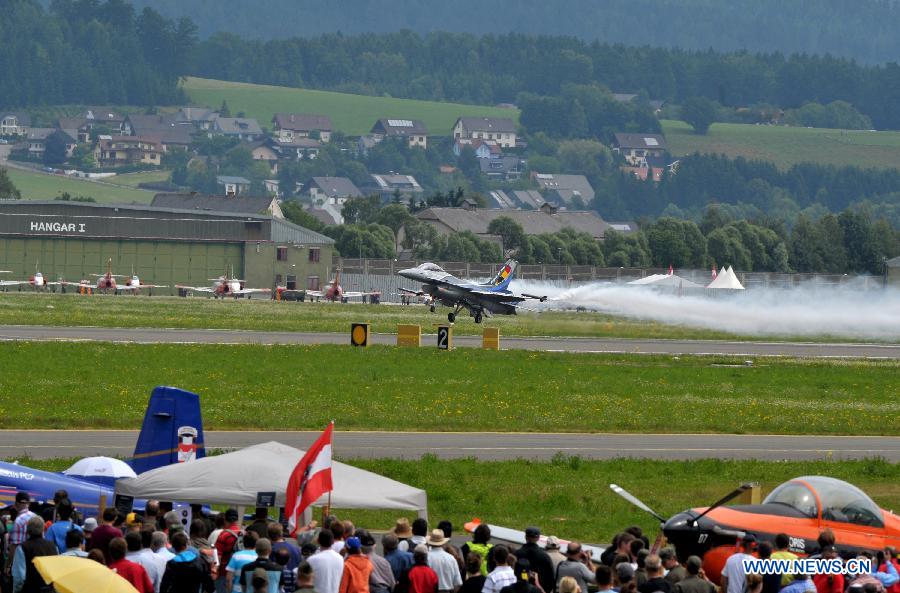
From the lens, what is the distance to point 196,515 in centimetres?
2111

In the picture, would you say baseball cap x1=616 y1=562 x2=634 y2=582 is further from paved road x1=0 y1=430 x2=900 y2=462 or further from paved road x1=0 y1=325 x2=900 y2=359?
paved road x1=0 y1=325 x2=900 y2=359

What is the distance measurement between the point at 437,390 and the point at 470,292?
33.2 meters

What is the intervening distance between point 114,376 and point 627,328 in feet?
137

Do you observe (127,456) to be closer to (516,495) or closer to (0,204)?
(516,495)

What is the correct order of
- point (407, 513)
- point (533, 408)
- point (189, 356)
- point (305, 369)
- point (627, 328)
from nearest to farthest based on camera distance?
point (407, 513) < point (533, 408) < point (305, 369) < point (189, 356) < point (627, 328)

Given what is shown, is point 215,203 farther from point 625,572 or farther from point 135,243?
point 625,572

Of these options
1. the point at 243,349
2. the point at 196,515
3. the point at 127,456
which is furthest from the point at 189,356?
the point at 196,515

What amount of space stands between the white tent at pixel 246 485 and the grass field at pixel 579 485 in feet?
16.6

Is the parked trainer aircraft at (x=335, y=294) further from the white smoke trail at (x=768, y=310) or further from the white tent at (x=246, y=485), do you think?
the white tent at (x=246, y=485)

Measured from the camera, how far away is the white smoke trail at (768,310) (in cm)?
7556

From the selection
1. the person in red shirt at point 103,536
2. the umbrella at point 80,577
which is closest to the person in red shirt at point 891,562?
the umbrella at point 80,577

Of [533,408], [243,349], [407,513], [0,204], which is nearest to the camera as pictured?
[407,513]

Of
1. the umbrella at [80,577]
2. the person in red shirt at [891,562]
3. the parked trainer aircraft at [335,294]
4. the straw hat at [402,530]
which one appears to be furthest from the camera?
the parked trainer aircraft at [335,294]

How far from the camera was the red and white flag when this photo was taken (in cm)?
1986
